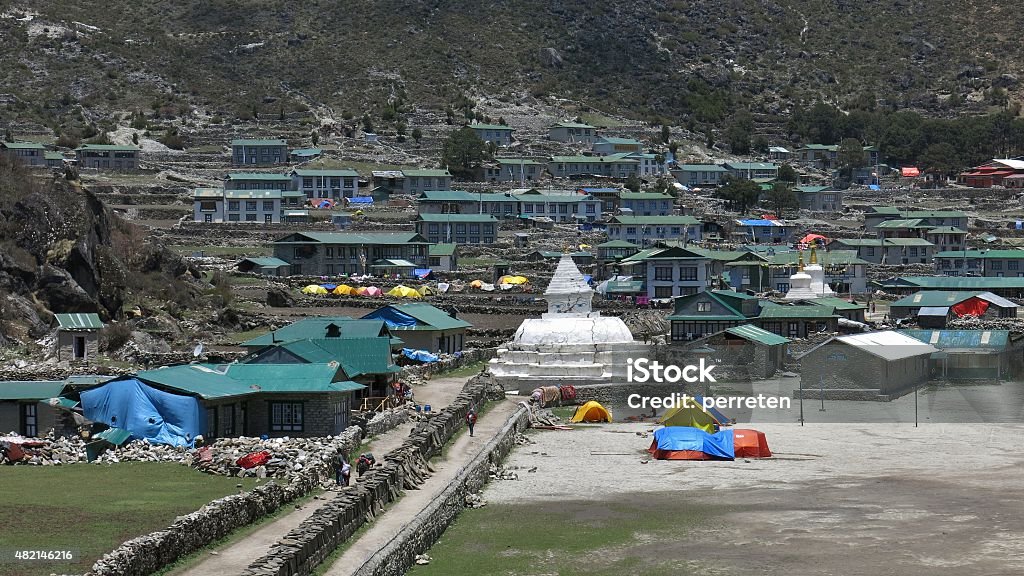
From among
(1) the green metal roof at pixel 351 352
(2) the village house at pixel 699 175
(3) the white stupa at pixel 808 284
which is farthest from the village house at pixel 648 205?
(1) the green metal roof at pixel 351 352

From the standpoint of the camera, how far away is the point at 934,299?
335ft

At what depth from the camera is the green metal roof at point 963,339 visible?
7157 centimetres

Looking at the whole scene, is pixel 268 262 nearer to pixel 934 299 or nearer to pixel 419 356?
pixel 934 299

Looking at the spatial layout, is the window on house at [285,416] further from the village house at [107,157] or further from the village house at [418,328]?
the village house at [107,157]

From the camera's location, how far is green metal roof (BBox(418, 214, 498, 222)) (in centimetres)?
13562

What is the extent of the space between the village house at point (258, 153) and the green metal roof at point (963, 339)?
91.3m

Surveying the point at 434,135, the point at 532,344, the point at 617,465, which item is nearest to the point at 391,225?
the point at 434,135

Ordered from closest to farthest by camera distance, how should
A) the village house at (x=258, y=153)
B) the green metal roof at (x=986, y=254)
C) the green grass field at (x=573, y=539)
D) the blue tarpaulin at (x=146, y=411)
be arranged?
the green grass field at (x=573, y=539), the blue tarpaulin at (x=146, y=411), the green metal roof at (x=986, y=254), the village house at (x=258, y=153)

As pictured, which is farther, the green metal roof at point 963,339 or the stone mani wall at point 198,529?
the green metal roof at point 963,339

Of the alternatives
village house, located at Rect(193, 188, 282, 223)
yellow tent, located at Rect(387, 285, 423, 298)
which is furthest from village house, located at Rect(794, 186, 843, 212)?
yellow tent, located at Rect(387, 285, 423, 298)

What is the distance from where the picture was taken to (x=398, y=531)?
35.1m

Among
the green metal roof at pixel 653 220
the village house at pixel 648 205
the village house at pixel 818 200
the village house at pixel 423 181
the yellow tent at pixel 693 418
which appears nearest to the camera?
the yellow tent at pixel 693 418

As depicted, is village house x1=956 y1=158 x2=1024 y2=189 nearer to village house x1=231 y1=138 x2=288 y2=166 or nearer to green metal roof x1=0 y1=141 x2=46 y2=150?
village house x1=231 y1=138 x2=288 y2=166

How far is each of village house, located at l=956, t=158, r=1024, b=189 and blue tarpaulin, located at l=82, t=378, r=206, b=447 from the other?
Answer: 440 feet
